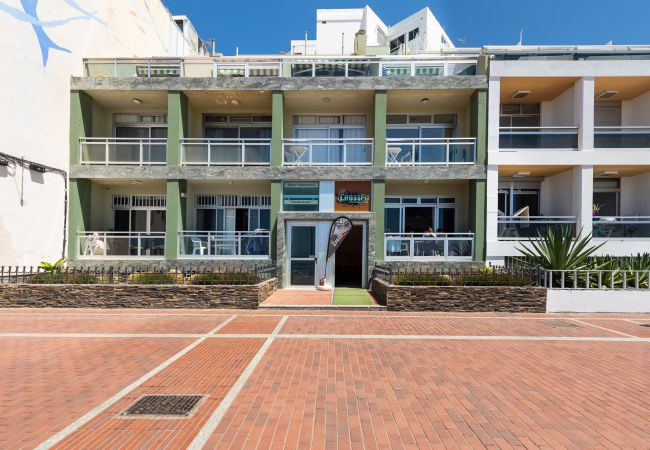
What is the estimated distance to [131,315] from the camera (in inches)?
389

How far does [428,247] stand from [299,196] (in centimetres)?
558

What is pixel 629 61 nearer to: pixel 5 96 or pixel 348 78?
pixel 348 78

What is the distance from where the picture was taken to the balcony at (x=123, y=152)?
1533cm

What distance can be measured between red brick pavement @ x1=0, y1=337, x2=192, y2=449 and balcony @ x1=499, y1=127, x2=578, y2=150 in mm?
13990

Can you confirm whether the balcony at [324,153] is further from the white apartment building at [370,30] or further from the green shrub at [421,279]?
the white apartment building at [370,30]

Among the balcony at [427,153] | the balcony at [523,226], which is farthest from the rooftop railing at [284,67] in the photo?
the balcony at [523,226]

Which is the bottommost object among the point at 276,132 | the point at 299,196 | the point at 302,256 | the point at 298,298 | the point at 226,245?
the point at 298,298

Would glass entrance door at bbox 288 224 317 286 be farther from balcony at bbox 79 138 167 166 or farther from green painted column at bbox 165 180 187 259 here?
balcony at bbox 79 138 167 166

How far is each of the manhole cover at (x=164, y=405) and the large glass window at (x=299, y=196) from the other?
10.5m

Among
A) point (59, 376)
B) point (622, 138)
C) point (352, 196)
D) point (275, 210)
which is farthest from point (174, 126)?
point (622, 138)

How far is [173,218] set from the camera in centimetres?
1478

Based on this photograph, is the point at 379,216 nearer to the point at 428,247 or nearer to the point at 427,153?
the point at 428,247

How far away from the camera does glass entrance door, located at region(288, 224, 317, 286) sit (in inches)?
571

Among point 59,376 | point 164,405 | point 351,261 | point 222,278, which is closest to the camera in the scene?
point 164,405
